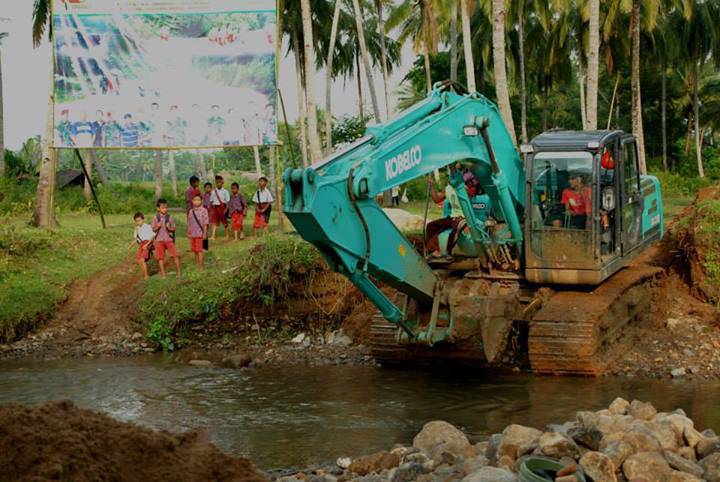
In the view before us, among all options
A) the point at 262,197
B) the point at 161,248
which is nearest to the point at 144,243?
the point at 161,248

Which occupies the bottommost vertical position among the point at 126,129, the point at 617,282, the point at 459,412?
the point at 459,412

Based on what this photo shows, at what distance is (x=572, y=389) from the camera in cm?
1374

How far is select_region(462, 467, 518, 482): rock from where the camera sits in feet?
26.9

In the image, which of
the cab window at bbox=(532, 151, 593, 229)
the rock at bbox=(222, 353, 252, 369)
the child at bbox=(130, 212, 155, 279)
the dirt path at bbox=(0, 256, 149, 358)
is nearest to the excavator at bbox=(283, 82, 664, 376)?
the cab window at bbox=(532, 151, 593, 229)

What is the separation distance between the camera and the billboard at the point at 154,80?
22.7 meters

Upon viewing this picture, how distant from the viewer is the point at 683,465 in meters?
8.59

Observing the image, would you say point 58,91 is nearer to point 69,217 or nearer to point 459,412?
point 69,217

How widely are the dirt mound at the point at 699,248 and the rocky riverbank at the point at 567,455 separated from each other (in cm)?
721

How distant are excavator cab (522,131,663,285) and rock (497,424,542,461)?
544 centimetres

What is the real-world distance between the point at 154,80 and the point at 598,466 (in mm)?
16558

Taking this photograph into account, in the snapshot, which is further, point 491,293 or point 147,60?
point 147,60

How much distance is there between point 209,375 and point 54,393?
7.24ft

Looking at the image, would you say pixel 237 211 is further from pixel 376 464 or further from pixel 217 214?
pixel 376 464

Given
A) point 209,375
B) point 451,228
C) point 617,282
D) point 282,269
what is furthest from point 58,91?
point 617,282
